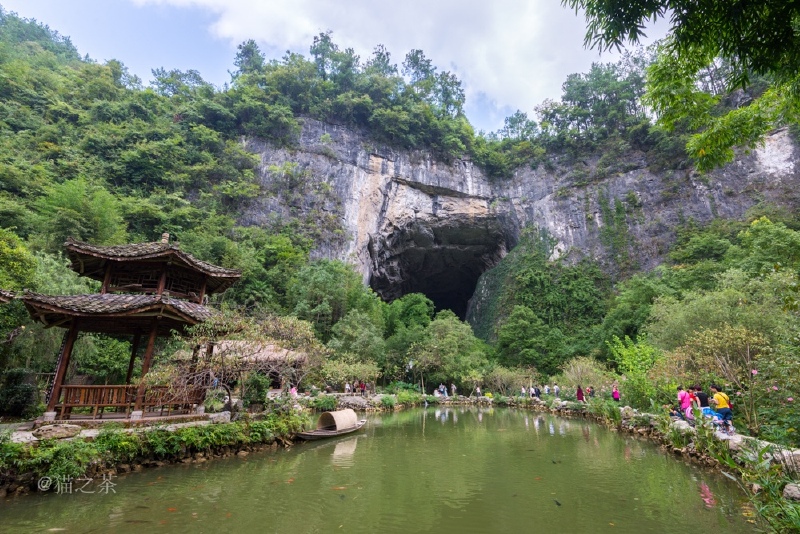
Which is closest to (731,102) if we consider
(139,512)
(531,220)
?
(531,220)

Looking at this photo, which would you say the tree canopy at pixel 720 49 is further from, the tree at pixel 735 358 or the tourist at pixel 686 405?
the tourist at pixel 686 405

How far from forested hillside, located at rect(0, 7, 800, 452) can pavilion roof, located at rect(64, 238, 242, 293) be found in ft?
4.88

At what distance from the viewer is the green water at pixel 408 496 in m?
4.23

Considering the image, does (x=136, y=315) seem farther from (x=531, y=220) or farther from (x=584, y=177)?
(x=584, y=177)

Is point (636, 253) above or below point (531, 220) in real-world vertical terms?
below

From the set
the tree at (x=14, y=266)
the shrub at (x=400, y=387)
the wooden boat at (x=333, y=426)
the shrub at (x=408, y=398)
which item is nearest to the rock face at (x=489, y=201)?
the shrub at (x=400, y=387)

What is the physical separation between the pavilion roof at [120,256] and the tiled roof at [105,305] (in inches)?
34.0

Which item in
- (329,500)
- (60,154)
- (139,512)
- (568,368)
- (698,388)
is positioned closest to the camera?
(139,512)

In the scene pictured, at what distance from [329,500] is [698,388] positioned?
26.0 ft

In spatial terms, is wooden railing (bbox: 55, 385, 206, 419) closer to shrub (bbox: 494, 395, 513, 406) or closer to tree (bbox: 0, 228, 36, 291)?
tree (bbox: 0, 228, 36, 291)

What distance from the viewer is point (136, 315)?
786 centimetres

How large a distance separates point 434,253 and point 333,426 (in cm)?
2518

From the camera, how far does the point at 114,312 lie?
7.56 m

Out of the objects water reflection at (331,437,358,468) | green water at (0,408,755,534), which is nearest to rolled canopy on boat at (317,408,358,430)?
water reflection at (331,437,358,468)
